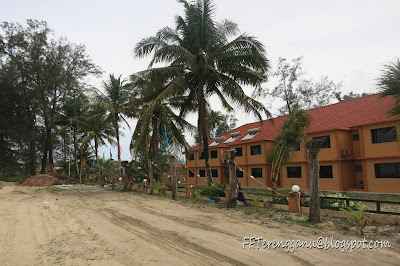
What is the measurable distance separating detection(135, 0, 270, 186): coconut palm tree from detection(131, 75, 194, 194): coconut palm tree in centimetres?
108

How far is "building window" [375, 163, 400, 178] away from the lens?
16438 millimetres

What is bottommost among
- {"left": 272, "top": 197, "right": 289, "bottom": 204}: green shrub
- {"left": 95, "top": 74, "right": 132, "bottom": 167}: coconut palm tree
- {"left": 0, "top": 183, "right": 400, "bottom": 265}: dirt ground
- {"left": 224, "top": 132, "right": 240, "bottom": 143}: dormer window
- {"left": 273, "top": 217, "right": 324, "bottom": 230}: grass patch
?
{"left": 273, "top": 217, "right": 324, "bottom": 230}: grass patch

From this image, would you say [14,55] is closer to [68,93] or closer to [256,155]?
[68,93]

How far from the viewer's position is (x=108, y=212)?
35.7 feet

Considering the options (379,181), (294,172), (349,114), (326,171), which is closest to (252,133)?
(294,172)

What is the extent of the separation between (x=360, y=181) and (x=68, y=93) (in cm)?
3519

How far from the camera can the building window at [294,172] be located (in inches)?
845

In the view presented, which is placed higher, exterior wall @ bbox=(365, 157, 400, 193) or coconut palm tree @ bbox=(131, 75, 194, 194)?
coconut palm tree @ bbox=(131, 75, 194, 194)

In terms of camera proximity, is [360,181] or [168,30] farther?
[360,181]

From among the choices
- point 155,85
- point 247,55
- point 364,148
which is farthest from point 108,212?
point 364,148

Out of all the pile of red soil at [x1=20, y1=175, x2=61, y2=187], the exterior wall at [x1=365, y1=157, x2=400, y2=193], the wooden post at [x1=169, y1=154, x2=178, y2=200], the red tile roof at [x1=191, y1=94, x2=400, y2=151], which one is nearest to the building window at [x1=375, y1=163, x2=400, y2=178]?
the exterior wall at [x1=365, y1=157, x2=400, y2=193]

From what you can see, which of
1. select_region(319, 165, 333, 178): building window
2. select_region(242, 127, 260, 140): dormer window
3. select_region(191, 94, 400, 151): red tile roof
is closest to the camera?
select_region(191, 94, 400, 151): red tile roof

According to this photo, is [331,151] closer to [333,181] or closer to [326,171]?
[326,171]

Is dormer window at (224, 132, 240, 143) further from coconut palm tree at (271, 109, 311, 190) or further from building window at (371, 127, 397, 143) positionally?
coconut palm tree at (271, 109, 311, 190)
